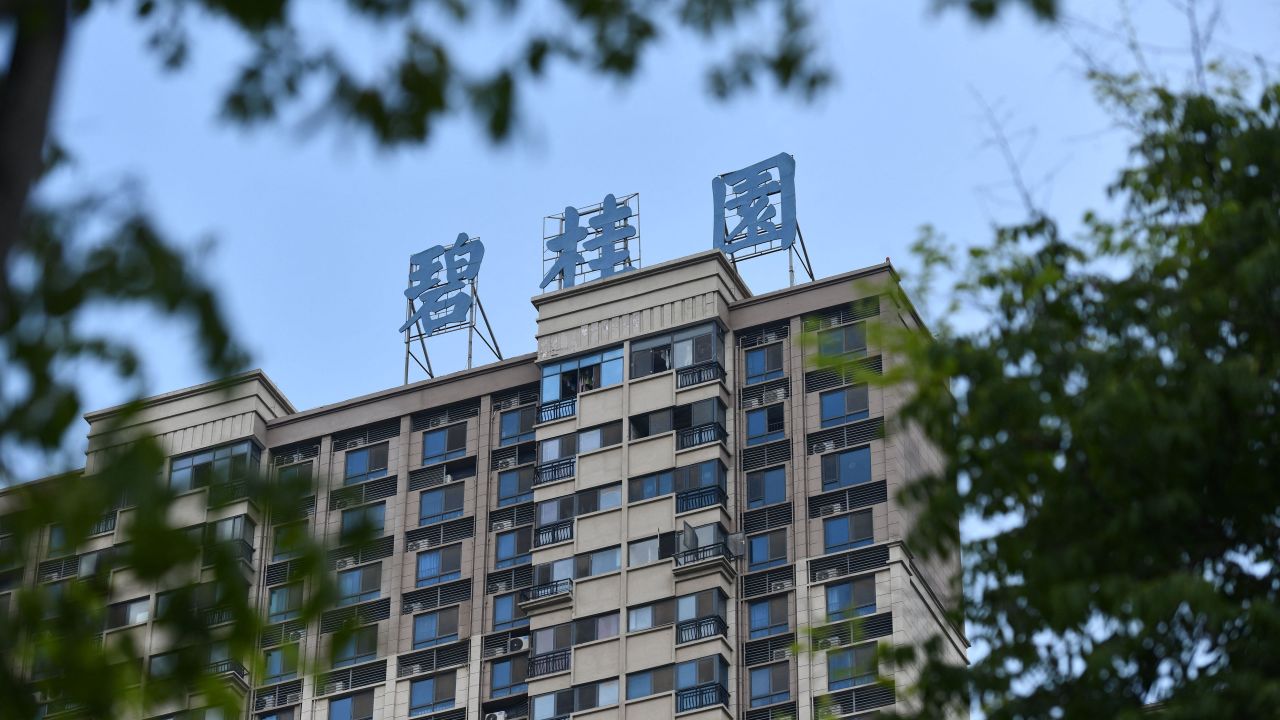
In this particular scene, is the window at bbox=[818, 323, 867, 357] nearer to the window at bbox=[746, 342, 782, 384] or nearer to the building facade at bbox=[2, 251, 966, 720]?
the building facade at bbox=[2, 251, 966, 720]

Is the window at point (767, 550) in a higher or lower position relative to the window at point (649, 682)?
higher

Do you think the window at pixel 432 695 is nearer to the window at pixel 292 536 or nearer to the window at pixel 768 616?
the window at pixel 768 616

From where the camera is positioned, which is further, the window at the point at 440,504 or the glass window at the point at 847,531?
the window at the point at 440,504

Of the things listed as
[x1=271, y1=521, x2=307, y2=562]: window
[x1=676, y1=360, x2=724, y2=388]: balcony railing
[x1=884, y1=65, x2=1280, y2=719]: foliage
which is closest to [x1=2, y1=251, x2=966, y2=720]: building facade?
[x1=676, y1=360, x2=724, y2=388]: balcony railing

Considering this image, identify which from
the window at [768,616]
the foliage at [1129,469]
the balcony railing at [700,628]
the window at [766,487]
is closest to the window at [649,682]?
the balcony railing at [700,628]

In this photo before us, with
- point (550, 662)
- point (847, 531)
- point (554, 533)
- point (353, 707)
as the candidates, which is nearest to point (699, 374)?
point (554, 533)

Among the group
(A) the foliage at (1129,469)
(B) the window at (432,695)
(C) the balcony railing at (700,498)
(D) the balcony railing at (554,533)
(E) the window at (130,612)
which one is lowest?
(A) the foliage at (1129,469)

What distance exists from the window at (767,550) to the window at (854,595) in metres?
1.94

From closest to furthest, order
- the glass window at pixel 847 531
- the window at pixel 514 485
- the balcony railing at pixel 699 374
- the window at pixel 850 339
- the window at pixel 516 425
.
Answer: the glass window at pixel 847 531 → the window at pixel 850 339 → the balcony railing at pixel 699 374 → the window at pixel 514 485 → the window at pixel 516 425

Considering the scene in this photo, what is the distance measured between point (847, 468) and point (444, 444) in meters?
13.9

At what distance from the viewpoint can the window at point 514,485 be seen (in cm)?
6569

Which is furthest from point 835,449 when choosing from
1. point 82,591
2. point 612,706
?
point 82,591

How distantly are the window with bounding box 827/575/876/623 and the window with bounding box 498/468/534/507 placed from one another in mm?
10976

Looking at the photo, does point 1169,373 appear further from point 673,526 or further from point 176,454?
point 176,454
